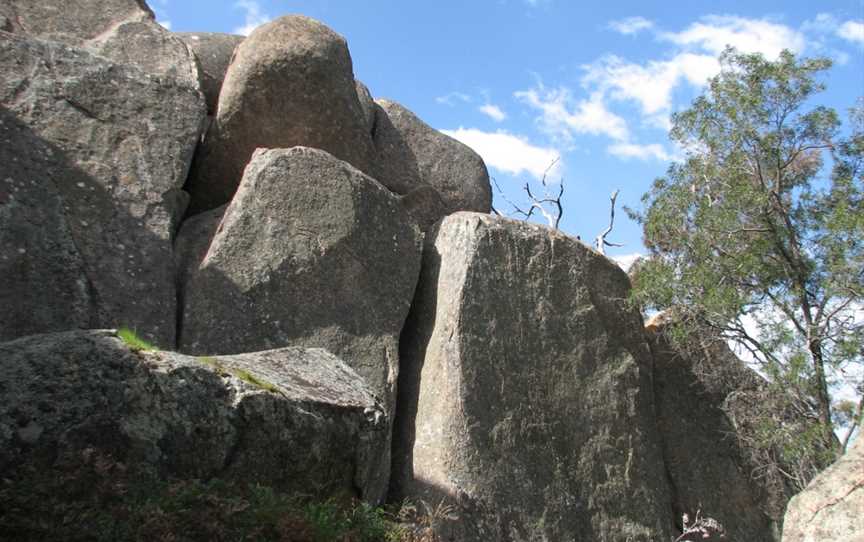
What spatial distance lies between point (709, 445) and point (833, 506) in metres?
6.24

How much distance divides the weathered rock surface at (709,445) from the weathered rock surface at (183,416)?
6.37 metres

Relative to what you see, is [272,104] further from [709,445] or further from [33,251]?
[709,445]

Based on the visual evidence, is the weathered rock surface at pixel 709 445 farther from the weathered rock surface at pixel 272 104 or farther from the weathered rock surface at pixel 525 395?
the weathered rock surface at pixel 272 104

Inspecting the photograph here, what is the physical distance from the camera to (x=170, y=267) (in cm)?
1007

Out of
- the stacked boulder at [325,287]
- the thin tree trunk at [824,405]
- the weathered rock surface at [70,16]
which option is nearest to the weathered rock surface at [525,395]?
the stacked boulder at [325,287]

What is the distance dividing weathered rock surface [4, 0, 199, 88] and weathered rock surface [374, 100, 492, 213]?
312cm

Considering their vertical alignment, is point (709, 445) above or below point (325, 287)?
below

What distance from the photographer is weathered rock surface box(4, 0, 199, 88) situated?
11.7m

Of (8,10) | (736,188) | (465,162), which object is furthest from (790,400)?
(8,10)

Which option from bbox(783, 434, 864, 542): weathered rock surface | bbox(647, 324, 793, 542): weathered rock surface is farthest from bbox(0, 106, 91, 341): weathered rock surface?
bbox(647, 324, 793, 542): weathered rock surface

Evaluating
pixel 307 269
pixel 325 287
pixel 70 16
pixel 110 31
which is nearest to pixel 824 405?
pixel 325 287

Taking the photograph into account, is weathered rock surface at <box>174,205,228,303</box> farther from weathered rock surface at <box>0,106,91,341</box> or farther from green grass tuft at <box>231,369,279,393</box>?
green grass tuft at <box>231,369,279,393</box>

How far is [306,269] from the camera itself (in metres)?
10.5

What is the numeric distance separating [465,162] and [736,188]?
13.2ft
